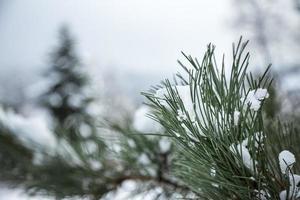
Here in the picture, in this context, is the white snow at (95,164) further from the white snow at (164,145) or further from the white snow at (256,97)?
the white snow at (256,97)

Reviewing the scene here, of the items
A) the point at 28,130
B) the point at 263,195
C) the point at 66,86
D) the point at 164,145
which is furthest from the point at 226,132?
the point at 66,86

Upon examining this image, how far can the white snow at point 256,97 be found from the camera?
1.82ft

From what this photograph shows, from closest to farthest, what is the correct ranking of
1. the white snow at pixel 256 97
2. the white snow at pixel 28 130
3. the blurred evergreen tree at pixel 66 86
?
the white snow at pixel 256 97 → the white snow at pixel 28 130 → the blurred evergreen tree at pixel 66 86

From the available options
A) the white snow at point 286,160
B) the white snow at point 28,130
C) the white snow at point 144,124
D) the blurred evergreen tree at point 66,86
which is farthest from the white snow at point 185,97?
the blurred evergreen tree at point 66,86

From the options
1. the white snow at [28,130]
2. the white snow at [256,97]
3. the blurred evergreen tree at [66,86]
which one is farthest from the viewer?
the blurred evergreen tree at [66,86]

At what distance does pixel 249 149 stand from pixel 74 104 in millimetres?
10646

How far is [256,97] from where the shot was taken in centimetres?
57

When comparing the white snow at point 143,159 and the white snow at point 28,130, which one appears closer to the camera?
the white snow at point 143,159

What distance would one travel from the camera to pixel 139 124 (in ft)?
4.69

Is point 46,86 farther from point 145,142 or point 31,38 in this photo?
point 31,38

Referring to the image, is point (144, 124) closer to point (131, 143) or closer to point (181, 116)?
point (131, 143)

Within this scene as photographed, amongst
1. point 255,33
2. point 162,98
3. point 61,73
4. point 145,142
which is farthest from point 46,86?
point 162,98

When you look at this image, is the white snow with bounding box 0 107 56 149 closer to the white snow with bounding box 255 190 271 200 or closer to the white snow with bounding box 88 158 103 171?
the white snow with bounding box 88 158 103 171

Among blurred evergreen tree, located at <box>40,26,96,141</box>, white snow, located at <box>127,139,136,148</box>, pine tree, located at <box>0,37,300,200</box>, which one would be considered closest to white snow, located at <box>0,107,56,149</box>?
white snow, located at <box>127,139,136,148</box>
